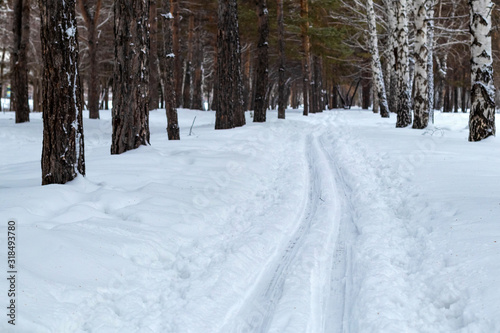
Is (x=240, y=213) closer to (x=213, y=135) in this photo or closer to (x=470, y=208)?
(x=470, y=208)

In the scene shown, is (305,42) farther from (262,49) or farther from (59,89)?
(59,89)

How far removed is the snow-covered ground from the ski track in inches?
0.7

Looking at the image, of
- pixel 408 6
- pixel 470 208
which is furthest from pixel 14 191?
pixel 408 6

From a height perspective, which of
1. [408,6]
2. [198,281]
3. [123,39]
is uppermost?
[408,6]

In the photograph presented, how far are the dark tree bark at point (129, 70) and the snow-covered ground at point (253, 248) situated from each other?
34.9 inches

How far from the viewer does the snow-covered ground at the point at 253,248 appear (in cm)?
311

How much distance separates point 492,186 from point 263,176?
12.9 ft

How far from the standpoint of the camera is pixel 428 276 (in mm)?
3676

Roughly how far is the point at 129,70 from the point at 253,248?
5.31 metres

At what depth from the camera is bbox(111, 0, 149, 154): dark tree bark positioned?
812cm

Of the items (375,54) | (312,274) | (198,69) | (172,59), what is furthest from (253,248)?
(198,69)

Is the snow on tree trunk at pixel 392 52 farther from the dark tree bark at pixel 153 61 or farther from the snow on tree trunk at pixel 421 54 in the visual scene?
the dark tree bark at pixel 153 61

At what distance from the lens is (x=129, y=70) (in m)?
8.20

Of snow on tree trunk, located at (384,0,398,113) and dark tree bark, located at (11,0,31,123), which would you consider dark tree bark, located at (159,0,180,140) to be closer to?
dark tree bark, located at (11,0,31,123)
